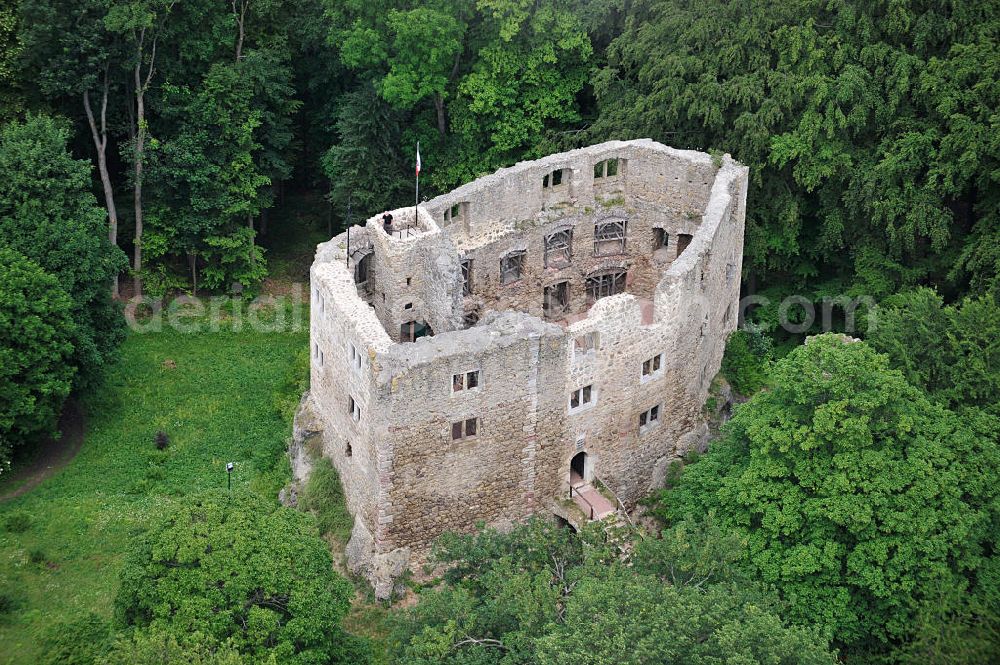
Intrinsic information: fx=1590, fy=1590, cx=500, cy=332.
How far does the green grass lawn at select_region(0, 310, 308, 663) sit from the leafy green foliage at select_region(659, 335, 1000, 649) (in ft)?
66.9

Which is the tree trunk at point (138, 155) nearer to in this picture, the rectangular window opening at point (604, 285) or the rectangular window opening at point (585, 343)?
the rectangular window opening at point (604, 285)

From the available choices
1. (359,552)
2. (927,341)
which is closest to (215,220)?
(359,552)

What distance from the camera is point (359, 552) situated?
186ft

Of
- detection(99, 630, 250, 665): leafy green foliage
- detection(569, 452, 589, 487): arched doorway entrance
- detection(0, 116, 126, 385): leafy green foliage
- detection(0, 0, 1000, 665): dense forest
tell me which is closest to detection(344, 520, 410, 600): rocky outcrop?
detection(0, 0, 1000, 665): dense forest

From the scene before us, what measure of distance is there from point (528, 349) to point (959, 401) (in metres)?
15.8

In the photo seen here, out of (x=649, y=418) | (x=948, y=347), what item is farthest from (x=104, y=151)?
(x=948, y=347)

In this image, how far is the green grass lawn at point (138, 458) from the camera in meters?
58.8

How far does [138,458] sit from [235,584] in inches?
814

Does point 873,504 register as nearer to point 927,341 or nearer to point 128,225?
point 927,341

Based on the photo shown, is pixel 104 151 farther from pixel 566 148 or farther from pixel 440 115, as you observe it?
pixel 566 148

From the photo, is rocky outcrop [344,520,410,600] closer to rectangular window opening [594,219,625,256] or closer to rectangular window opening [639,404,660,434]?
rectangular window opening [639,404,660,434]

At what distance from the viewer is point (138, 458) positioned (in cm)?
6600

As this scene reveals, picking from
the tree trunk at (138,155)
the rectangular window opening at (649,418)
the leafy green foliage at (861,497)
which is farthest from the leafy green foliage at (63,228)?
the leafy green foliage at (861,497)

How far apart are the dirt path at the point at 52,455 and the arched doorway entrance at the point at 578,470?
70.1 ft
